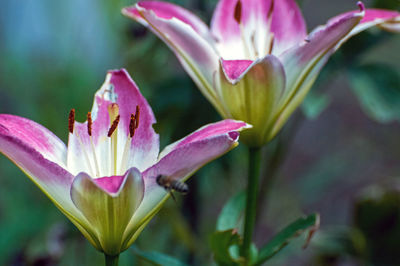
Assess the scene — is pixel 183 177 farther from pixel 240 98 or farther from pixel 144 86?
pixel 144 86

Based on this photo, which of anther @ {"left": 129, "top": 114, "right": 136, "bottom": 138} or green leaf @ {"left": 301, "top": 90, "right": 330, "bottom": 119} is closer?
anther @ {"left": 129, "top": 114, "right": 136, "bottom": 138}

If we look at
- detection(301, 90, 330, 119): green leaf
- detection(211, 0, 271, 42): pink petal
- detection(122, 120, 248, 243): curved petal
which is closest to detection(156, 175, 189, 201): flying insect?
detection(122, 120, 248, 243): curved petal

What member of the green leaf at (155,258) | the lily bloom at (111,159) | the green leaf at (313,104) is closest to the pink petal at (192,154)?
the lily bloom at (111,159)

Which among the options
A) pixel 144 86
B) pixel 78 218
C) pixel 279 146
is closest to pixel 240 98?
pixel 78 218

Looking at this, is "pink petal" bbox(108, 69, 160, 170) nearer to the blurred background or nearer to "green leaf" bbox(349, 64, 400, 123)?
the blurred background

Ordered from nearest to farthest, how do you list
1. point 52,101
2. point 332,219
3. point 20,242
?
1. point 20,242
2. point 52,101
3. point 332,219

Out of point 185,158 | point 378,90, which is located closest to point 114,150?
point 185,158
